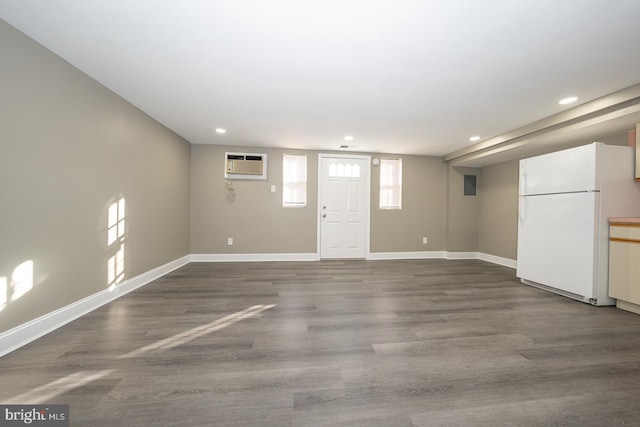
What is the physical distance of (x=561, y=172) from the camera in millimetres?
2867

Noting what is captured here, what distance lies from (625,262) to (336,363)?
3194mm

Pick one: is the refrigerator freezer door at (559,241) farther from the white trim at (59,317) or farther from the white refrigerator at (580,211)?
the white trim at (59,317)

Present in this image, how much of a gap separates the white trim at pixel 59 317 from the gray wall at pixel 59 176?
48 mm

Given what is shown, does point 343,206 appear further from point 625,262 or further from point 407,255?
point 625,262

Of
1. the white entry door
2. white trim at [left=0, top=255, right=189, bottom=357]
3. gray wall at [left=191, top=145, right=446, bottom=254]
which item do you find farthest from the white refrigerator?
white trim at [left=0, top=255, right=189, bottom=357]

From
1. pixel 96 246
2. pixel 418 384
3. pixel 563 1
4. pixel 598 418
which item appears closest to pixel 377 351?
pixel 418 384

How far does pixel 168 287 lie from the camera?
3.07 metres

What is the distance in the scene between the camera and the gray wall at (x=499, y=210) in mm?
4484

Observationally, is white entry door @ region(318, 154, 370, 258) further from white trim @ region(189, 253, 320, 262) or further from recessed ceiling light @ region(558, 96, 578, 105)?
recessed ceiling light @ region(558, 96, 578, 105)

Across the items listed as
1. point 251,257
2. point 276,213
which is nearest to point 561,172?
point 276,213

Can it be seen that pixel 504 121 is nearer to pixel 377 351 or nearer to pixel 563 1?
pixel 563 1

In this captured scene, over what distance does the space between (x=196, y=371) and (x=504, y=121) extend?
437 cm

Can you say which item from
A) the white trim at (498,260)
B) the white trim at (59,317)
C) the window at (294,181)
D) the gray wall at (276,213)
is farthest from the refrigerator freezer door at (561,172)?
the white trim at (59,317)

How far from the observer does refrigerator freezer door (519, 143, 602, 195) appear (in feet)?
8.55
